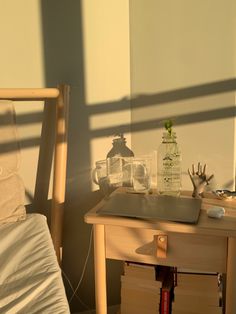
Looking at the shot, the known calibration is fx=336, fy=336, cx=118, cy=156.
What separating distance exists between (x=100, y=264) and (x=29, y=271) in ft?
0.91

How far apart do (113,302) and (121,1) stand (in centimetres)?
137

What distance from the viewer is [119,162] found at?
1510 millimetres

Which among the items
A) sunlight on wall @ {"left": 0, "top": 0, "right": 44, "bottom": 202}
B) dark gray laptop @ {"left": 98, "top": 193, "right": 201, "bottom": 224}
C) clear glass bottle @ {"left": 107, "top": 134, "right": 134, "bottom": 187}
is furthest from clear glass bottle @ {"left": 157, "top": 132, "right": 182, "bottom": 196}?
sunlight on wall @ {"left": 0, "top": 0, "right": 44, "bottom": 202}

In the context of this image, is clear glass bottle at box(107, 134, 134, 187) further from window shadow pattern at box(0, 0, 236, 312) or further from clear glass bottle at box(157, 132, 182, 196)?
clear glass bottle at box(157, 132, 182, 196)

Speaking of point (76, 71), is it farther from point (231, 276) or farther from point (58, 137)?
point (231, 276)

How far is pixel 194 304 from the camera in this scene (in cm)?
122

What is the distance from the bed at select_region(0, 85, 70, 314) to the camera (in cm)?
90

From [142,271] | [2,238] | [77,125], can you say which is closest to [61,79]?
[77,125]

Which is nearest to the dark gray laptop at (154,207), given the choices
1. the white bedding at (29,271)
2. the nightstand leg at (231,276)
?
the nightstand leg at (231,276)

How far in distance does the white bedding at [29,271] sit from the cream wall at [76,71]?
32 centimetres

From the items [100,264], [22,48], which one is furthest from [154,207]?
[22,48]

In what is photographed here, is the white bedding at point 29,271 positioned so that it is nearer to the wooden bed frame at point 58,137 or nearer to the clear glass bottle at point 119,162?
the wooden bed frame at point 58,137

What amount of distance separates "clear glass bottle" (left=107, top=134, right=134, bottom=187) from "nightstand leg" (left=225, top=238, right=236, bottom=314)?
1.93 feet

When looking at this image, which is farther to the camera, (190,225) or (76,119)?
(76,119)
